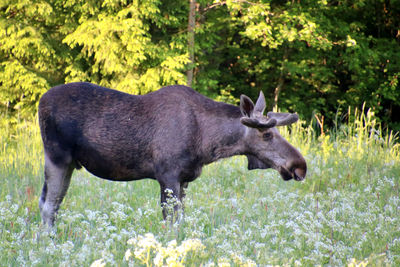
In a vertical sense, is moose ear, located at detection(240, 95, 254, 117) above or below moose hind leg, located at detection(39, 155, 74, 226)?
above

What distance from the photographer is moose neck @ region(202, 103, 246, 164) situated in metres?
5.51

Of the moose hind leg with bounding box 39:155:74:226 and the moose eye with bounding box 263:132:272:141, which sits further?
the moose eye with bounding box 263:132:272:141

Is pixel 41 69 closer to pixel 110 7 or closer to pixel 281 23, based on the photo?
pixel 110 7

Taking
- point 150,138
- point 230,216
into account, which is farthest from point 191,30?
point 150,138

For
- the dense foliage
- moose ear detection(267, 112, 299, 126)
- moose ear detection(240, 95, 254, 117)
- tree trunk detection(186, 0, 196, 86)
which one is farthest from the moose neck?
tree trunk detection(186, 0, 196, 86)

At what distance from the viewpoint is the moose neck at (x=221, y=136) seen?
18.1 ft

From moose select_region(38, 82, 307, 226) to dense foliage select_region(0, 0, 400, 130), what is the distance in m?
6.58

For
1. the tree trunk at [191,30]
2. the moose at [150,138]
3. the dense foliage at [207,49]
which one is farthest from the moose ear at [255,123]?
the tree trunk at [191,30]

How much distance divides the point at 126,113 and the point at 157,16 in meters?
9.71

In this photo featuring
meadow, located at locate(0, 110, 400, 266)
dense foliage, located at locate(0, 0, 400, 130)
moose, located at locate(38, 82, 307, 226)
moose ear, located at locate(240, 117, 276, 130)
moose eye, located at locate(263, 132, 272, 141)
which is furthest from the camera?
dense foliage, located at locate(0, 0, 400, 130)

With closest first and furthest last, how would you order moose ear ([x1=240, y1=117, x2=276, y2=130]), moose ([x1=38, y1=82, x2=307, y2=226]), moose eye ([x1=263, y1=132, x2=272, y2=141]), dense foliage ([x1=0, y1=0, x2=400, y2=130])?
moose ear ([x1=240, y1=117, x2=276, y2=130]) → moose ([x1=38, y1=82, x2=307, y2=226]) → moose eye ([x1=263, y1=132, x2=272, y2=141]) → dense foliage ([x1=0, y1=0, x2=400, y2=130])

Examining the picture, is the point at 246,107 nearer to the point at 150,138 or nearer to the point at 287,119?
the point at 287,119

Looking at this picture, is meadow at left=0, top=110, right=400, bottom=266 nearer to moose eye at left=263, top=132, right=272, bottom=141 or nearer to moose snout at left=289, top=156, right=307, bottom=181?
moose snout at left=289, top=156, right=307, bottom=181

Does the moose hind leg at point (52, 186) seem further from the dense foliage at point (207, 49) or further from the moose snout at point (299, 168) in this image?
the dense foliage at point (207, 49)
